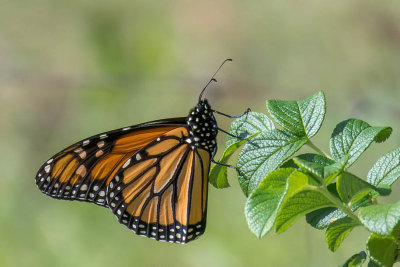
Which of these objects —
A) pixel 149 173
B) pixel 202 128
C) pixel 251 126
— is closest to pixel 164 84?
pixel 149 173

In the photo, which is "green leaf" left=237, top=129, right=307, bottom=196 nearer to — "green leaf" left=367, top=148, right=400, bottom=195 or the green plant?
the green plant

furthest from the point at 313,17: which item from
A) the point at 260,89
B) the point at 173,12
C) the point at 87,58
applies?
the point at 87,58

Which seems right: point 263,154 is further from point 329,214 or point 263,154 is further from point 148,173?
point 148,173

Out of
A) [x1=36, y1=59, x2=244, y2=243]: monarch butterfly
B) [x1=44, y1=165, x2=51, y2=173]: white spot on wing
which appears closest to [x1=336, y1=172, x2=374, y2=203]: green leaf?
[x1=36, y1=59, x2=244, y2=243]: monarch butterfly

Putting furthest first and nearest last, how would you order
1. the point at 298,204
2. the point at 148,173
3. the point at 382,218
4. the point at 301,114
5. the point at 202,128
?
1. the point at 148,173
2. the point at 202,128
3. the point at 301,114
4. the point at 298,204
5. the point at 382,218

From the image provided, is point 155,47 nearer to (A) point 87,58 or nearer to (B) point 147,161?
(A) point 87,58

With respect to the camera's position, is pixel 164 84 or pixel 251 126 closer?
pixel 251 126

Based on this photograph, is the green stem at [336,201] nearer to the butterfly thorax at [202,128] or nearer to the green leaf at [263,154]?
the green leaf at [263,154]
